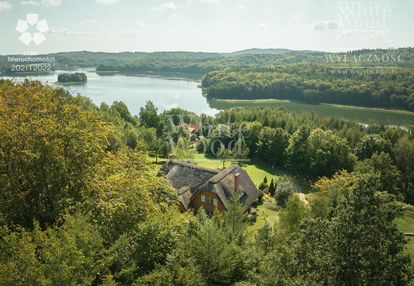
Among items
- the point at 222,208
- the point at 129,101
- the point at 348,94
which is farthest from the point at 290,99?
the point at 222,208

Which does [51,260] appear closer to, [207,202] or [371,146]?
[207,202]

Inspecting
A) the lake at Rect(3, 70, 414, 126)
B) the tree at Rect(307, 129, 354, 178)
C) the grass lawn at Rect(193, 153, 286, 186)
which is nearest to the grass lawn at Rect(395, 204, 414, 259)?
the tree at Rect(307, 129, 354, 178)

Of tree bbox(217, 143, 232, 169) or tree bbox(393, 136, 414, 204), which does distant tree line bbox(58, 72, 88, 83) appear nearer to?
tree bbox(217, 143, 232, 169)

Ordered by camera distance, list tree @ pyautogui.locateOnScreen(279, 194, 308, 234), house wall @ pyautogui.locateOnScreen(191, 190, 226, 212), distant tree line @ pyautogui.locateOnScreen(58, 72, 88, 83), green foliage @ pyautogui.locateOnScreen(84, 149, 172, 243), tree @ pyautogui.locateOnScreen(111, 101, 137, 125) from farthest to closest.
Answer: distant tree line @ pyautogui.locateOnScreen(58, 72, 88, 83), tree @ pyautogui.locateOnScreen(111, 101, 137, 125), house wall @ pyautogui.locateOnScreen(191, 190, 226, 212), tree @ pyautogui.locateOnScreen(279, 194, 308, 234), green foliage @ pyautogui.locateOnScreen(84, 149, 172, 243)

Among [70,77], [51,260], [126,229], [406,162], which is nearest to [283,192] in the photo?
[406,162]

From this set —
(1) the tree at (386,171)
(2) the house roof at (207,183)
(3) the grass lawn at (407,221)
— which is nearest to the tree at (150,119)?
(2) the house roof at (207,183)
